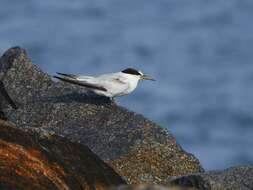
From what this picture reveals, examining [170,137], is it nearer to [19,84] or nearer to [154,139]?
[154,139]

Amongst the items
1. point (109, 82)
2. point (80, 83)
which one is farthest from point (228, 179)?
point (109, 82)

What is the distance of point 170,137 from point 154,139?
0.28 metres

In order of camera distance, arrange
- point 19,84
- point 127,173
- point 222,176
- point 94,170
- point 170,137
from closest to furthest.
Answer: point 94,170 → point 222,176 → point 127,173 → point 170,137 → point 19,84

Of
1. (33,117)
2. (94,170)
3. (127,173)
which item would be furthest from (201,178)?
(33,117)

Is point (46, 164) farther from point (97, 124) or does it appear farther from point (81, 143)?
point (97, 124)

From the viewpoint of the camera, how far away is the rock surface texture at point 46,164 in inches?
357

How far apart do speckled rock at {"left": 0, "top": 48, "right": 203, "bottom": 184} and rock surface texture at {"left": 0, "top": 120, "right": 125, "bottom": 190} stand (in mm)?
2482

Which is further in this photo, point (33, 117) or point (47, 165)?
point (33, 117)

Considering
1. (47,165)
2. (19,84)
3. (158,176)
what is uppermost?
(19,84)

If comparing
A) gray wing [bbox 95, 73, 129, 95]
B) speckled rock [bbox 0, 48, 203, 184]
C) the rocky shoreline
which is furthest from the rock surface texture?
gray wing [bbox 95, 73, 129, 95]

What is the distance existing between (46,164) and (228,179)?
10.9 ft

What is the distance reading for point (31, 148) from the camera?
992 cm

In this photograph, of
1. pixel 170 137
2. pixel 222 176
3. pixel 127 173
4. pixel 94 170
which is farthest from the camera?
pixel 170 137

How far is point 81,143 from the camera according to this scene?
1291cm
